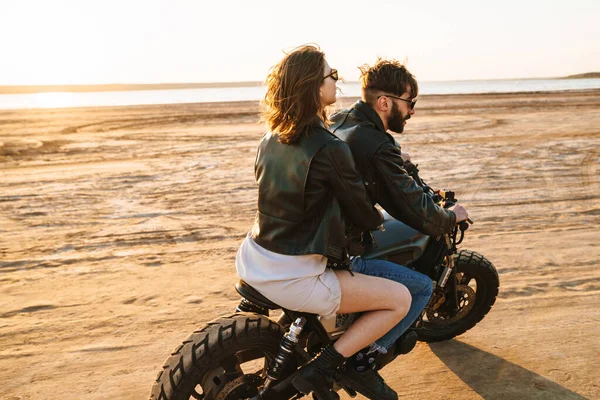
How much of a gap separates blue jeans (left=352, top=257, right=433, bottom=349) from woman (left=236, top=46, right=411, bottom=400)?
0.20 m

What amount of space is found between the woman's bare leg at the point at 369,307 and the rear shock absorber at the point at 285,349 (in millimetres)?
215

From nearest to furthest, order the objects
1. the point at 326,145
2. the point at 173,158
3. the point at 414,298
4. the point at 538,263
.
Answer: the point at 326,145, the point at 414,298, the point at 538,263, the point at 173,158

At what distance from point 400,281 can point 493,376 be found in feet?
4.06

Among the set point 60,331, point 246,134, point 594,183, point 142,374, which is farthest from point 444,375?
point 246,134

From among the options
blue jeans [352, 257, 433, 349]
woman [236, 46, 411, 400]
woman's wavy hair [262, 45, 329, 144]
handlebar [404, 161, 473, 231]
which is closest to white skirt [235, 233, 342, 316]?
woman [236, 46, 411, 400]

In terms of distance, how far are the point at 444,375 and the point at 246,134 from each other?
47.3 ft

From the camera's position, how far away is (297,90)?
260 centimetres

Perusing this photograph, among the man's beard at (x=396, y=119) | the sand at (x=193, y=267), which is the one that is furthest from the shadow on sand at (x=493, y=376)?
the man's beard at (x=396, y=119)

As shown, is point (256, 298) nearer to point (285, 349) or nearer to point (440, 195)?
point (285, 349)

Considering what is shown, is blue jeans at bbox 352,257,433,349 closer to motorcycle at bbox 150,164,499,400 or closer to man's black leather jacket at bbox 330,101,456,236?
motorcycle at bbox 150,164,499,400

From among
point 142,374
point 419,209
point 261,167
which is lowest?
point 142,374

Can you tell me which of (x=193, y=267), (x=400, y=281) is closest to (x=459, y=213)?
(x=400, y=281)

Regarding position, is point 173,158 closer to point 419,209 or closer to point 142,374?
point 142,374

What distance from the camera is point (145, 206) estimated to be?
8.35m
